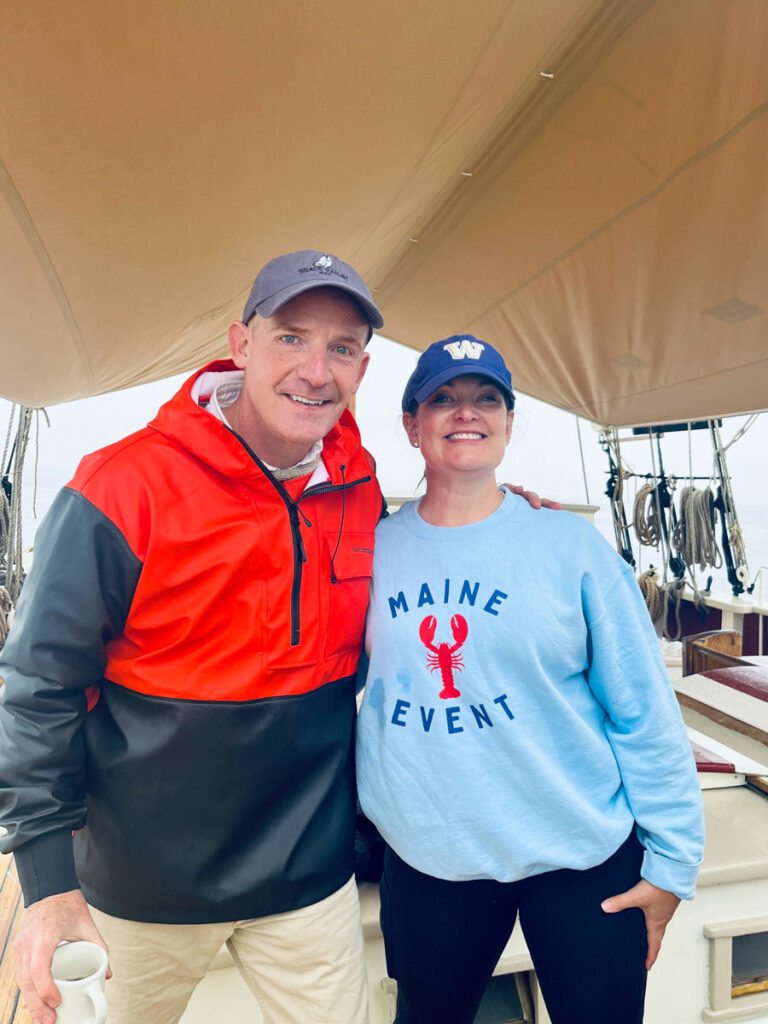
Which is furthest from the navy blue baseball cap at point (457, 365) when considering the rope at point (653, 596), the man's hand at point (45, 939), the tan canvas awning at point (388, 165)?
the rope at point (653, 596)

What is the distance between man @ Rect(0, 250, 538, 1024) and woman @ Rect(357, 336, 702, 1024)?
0.41ft

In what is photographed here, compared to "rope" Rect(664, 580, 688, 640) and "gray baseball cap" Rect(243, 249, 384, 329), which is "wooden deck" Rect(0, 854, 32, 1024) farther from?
"rope" Rect(664, 580, 688, 640)

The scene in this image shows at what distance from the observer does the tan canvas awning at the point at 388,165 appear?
123 cm

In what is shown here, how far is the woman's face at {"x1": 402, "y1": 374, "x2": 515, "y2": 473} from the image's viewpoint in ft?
3.59

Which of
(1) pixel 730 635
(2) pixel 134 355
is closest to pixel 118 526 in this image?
(2) pixel 134 355

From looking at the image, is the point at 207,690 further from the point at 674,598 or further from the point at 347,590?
the point at 674,598

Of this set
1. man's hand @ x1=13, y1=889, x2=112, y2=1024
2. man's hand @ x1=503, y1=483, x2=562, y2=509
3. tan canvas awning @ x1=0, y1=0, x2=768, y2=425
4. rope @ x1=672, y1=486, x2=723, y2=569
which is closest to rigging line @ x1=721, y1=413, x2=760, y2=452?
rope @ x1=672, y1=486, x2=723, y2=569

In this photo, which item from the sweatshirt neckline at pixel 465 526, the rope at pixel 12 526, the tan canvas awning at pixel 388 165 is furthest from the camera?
the rope at pixel 12 526

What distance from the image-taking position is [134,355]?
3.18m

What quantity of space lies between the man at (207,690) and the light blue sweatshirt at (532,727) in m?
0.16

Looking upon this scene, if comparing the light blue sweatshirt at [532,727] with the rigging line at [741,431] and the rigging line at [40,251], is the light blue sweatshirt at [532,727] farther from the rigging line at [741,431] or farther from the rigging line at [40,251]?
the rigging line at [741,431]

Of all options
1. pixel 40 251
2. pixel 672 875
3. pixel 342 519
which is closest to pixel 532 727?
pixel 672 875

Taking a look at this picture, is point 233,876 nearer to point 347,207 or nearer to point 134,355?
point 347,207

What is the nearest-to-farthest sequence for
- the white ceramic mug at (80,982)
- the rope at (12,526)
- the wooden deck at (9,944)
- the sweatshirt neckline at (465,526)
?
1. the white ceramic mug at (80,982)
2. the sweatshirt neckline at (465,526)
3. the wooden deck at (9,944)
4. the rope at (12,526)
